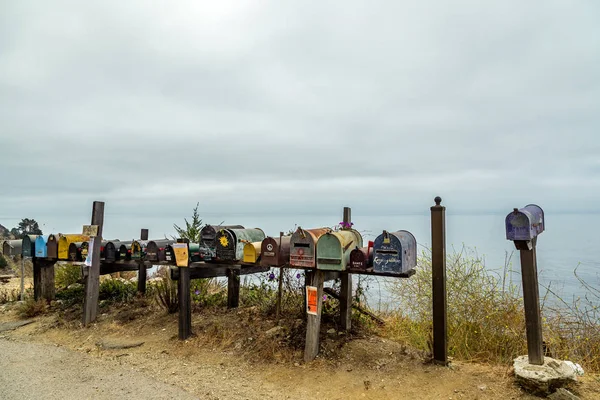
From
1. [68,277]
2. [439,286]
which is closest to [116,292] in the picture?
[68,277]

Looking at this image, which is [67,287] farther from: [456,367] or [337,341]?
[456,367]

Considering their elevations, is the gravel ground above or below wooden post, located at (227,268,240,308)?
below

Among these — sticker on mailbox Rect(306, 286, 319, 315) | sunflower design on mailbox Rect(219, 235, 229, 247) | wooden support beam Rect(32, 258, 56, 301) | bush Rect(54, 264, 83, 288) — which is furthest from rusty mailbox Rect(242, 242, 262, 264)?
bush Rect(54, 264, 83, 288)

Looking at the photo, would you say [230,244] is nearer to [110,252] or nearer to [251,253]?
[251,253]

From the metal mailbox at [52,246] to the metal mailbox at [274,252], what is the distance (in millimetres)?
4148

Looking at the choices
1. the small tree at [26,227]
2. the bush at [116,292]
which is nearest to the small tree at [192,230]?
the bush at [116,292]

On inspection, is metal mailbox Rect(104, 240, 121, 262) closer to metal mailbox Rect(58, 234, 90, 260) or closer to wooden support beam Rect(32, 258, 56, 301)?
metal mailbox Rect(58, 234, 90, 260)

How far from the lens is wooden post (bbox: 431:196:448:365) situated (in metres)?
3.82

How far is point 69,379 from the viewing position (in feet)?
13.3

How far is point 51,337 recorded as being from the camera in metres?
5.67

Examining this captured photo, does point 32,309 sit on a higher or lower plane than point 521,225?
lower

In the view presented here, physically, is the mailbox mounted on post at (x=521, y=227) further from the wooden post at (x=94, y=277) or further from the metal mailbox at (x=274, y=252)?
the wooden post at (x=94, y=277)

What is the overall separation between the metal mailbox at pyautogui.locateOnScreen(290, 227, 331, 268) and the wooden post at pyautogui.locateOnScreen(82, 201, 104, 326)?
3.56 meters

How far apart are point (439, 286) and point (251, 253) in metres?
2.04
